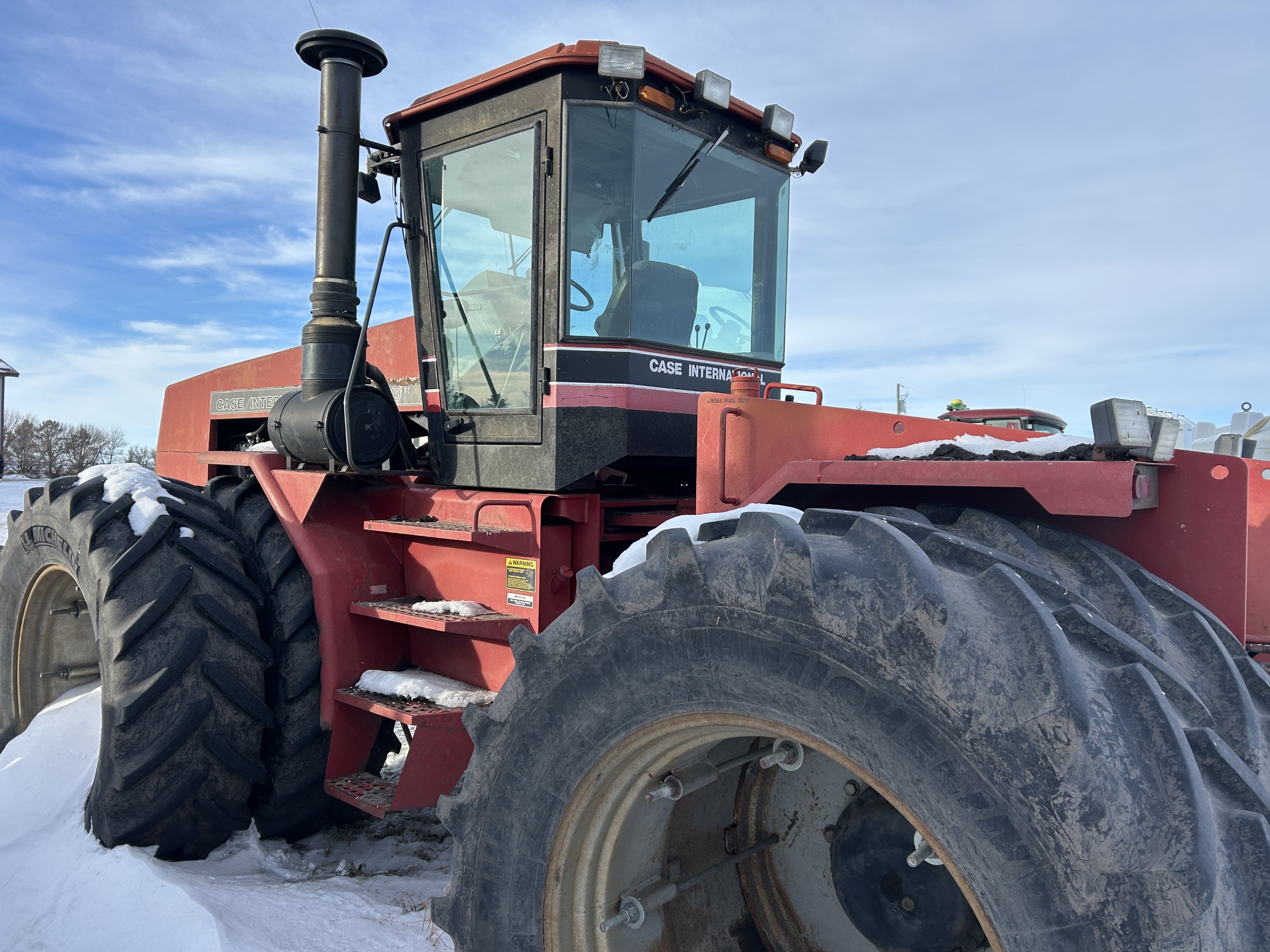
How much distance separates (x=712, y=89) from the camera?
3006 mm

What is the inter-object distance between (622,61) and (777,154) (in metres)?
0.94

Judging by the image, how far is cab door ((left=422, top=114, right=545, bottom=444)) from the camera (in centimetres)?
308

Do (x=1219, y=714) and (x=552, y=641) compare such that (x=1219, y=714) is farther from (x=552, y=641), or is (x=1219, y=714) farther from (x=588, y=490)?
(x=588, y=490)

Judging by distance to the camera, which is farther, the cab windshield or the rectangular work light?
the cab windshield

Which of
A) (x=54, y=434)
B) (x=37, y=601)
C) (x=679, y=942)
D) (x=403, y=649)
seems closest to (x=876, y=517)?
(x=679, y=942)

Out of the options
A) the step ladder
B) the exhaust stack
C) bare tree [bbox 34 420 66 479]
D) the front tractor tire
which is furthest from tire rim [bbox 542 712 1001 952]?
bare tree [bbox 34 420 66 479]

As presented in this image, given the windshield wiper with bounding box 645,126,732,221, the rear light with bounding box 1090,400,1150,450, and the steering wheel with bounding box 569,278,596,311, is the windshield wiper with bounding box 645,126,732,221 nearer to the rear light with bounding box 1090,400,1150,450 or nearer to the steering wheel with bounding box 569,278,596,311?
the steering wheel with bounding box 569,278,596,311

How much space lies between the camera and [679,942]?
6.68ft

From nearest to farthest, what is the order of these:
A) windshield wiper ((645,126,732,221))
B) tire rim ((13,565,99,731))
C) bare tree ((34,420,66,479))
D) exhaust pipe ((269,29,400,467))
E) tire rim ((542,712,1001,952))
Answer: tire rim ((542,712,1001,952)) < windshield wiper ((645,126,732,221)) < exhaust pipe ((269,29,400,467)) < tire rim ((13,565,99,731)) < bare tree ((34,420,66,479))

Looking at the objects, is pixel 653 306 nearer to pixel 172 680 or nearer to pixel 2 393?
pixel 172 680

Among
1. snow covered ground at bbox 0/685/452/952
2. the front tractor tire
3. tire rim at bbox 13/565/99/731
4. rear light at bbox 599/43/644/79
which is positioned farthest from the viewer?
tire rim at bbox 13/565/99/731

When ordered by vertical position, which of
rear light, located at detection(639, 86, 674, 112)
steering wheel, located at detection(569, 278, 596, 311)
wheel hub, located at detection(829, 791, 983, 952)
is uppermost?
rear light, located at detection(639, 86, 674, 112)

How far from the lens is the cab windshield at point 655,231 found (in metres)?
2.98

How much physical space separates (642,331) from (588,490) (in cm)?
62
